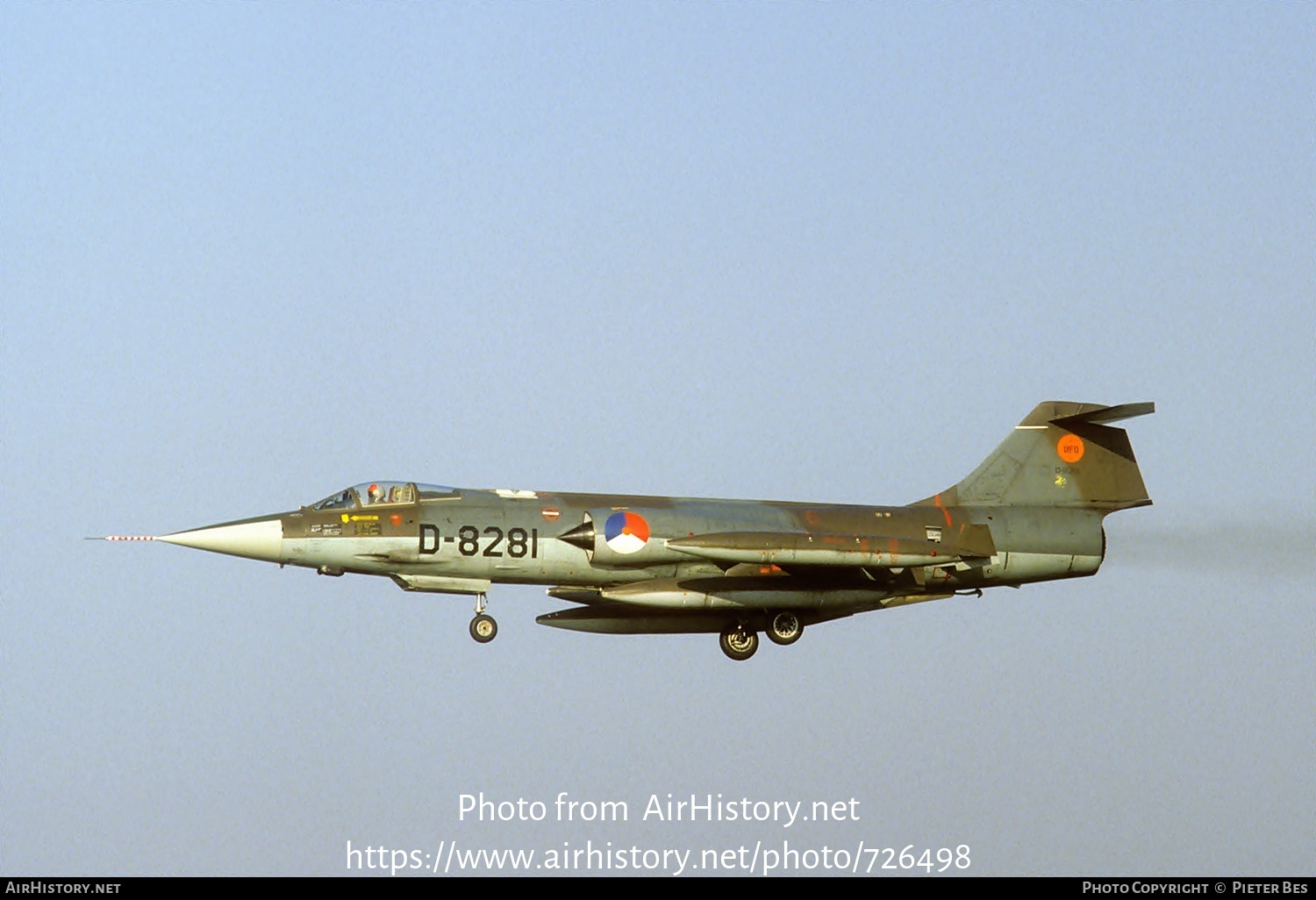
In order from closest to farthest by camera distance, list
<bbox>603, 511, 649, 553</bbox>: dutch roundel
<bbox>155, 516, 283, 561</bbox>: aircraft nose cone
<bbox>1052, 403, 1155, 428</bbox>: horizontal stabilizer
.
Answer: <bbox>155, 516, 283, 561</bbox>: aircraft nose cone
<bbox>603, 511, 649, 553</bbox>: dutch roundel
<bbox>1052, 403, 1155, 428</bbox>: horizontal stabilizer

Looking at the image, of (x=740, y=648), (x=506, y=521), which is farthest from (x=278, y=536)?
(x=740, y=648)

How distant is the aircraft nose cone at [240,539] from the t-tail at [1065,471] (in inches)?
434

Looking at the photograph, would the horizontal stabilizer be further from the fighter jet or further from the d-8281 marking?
the d-8281 marking

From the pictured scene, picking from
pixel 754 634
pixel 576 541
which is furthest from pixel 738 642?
pixel 576 541

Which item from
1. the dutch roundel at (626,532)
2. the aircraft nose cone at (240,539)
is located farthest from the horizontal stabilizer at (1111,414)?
the aircraft nose cone at (240,539)

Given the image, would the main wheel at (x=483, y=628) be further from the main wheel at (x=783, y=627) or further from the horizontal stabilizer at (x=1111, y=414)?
the horizontal stabilizer at (x=1111, y=414)

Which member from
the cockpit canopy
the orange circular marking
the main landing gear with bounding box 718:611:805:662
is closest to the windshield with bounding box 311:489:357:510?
the cockpit canopy

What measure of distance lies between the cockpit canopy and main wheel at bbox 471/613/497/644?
200 centimetres

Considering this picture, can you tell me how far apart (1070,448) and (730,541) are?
7233mm

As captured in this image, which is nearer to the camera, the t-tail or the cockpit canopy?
the cockpit canopy

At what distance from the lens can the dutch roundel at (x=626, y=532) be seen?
93.6 feet

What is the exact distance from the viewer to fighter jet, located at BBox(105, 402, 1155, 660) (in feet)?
92.7

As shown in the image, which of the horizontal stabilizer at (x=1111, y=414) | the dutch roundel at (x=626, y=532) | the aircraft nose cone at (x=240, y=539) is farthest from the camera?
the horizontal stabilizer at (x=1111, y=414)

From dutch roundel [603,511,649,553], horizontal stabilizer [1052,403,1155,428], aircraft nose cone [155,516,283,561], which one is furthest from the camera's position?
horizontal stabilizer [1052,403,1155,428]
